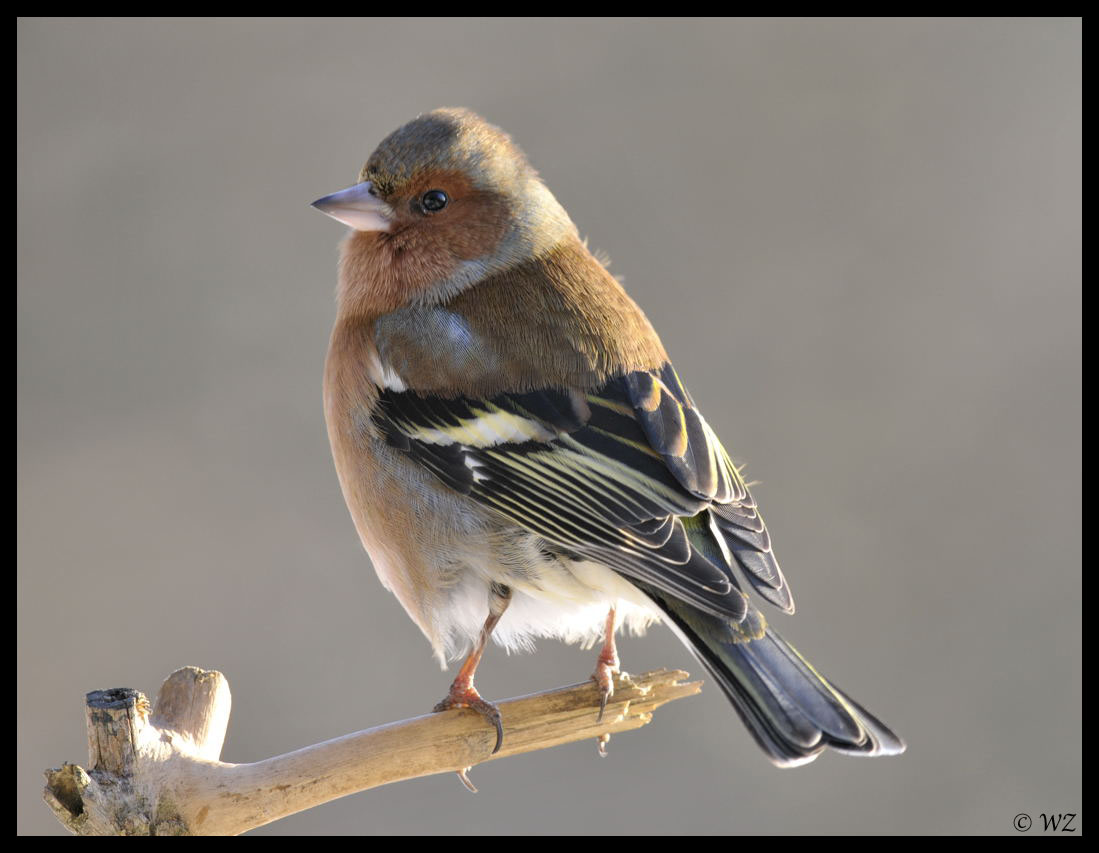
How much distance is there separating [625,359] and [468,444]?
1.71ft

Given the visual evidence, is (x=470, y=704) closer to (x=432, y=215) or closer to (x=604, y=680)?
(x=604, y=680)

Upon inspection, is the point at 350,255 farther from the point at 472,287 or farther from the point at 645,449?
the point at 645,449

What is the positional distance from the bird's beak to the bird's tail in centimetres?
145

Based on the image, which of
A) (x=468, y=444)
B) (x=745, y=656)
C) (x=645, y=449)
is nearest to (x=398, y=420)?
(x=468, y=444)

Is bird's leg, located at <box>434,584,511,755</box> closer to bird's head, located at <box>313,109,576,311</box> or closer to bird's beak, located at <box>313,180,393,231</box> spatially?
bird's head, located at <box>313,109,576,311</box>

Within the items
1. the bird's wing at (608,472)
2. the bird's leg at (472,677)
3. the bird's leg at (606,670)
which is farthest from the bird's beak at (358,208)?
the bird's leg at (606,670)

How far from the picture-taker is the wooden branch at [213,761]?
270 cm

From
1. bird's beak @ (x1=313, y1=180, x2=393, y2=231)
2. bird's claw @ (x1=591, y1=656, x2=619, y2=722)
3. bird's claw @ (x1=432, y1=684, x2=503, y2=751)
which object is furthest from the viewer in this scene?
bird's beak @ (x1=313, y1=180, x2=393, y2=231)

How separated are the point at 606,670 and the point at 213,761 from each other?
1118 millimetres

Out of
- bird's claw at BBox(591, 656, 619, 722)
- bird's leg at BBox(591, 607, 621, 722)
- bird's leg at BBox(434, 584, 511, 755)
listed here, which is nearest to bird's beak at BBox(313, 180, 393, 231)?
bird's leg at BBox(434, 584, 511, 755)

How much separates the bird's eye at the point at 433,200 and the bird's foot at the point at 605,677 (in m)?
1.46

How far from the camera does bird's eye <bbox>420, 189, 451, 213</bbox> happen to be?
361 cm

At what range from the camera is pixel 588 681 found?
3371 mm

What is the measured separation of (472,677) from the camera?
3.26 meters
